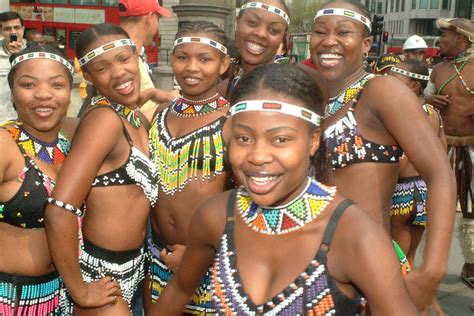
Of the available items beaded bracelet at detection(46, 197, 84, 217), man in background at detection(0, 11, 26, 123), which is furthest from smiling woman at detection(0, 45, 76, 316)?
man in background at detection(0, 11, 26, 123)

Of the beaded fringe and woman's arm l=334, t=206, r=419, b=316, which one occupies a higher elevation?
woman's arm l=334, t=206, r=419, b=316

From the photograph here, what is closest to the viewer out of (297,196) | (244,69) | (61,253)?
(297,196)

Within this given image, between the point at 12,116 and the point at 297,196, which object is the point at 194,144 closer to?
the point at 297,196

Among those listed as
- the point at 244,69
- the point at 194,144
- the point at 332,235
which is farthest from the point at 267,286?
the point at 244,69

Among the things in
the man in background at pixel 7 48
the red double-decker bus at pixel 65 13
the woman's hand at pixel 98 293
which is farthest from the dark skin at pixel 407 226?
the red double-decker bus at pixel 65 13

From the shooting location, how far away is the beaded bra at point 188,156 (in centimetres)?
299

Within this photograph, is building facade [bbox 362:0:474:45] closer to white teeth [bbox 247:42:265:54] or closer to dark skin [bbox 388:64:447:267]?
dark skin [bbox 388:64:447:267]

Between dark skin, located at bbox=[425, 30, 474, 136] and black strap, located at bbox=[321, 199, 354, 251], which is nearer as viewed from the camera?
black strap, located at bbox=[321, 199, 354, 251]

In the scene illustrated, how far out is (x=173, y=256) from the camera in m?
2.86

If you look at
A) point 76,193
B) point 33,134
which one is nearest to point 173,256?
point 76,193

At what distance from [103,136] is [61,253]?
1.83 feet

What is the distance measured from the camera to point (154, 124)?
3219 millimetres

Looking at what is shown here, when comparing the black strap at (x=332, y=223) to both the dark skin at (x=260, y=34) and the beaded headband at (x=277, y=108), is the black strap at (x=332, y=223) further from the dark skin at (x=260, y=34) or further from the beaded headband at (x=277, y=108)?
the dark skin at (x=260, y=34)

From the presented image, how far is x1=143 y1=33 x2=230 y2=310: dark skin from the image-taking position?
2.99m
